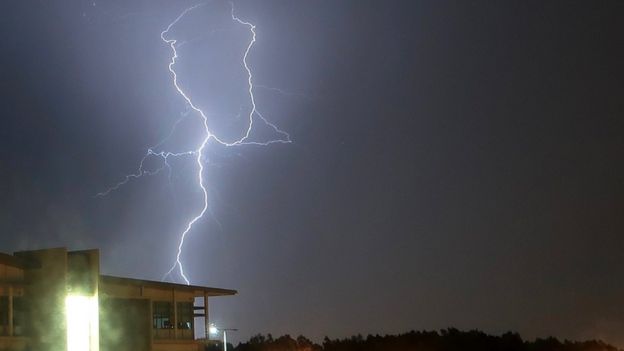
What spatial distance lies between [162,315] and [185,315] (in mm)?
1531

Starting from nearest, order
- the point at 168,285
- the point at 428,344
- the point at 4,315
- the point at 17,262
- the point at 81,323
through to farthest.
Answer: the point at 81,323 → the point at 17,262 → the point at 4,315 → the point at 168,285 → the point at 428,344

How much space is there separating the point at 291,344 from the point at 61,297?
190ft

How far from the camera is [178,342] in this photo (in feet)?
118

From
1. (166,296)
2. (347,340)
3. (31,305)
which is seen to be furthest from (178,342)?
(347,340)

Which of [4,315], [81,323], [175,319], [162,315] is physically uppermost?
[162,315]

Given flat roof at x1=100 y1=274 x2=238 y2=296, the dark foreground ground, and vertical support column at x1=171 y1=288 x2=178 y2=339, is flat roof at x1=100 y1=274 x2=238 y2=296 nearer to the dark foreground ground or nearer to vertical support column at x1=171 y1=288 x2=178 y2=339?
vertical support column at x1=171 y1=288 x2=178 y2=339

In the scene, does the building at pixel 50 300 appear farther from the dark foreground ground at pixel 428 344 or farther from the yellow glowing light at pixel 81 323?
the dark foreground ground at pixel 428 344

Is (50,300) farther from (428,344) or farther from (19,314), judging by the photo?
(428,344)

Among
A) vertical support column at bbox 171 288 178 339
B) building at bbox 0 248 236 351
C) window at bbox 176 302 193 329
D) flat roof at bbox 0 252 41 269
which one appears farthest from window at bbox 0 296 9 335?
window at bbox 176 302 193 329

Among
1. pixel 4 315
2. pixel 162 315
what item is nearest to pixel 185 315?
pixel 162 315

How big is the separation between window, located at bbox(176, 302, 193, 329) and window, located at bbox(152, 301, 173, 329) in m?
0.66

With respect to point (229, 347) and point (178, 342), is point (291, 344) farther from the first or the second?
point (178, 342)

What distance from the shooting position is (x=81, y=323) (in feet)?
80.9

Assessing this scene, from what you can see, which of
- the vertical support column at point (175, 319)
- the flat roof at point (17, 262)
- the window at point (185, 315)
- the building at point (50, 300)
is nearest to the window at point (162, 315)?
the vertical support column at point (175, 319)
